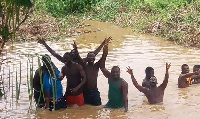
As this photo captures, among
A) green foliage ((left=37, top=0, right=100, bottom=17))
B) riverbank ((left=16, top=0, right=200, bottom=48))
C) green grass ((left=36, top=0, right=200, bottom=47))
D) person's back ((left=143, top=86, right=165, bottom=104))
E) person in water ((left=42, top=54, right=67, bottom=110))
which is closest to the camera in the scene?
person in water ((left=42, top=54, right=67, bottom=110))

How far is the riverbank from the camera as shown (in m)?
14.5

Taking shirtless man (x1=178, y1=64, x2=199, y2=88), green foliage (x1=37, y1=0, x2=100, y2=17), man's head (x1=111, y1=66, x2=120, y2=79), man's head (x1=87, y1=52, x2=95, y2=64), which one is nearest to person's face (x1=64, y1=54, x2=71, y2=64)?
man's head (x1=87, y1=52, x2=95, y2=64)

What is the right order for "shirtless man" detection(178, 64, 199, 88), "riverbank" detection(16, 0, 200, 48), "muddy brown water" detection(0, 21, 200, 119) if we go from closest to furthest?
"muddy brown water" detection(0, 21, 200, 119) → "shirtless man" detection(178, 64, 199, 88) → "riverbank" detection(16, 0, 200, 48)

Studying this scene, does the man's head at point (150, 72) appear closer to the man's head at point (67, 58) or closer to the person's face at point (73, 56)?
the person's face at point (73, 56)

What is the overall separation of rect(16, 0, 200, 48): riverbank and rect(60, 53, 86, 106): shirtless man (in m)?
6.77

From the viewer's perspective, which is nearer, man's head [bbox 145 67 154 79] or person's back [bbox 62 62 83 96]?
person's back [bbox 62 62 83 96]

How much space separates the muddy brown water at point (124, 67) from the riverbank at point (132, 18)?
1.64 feet

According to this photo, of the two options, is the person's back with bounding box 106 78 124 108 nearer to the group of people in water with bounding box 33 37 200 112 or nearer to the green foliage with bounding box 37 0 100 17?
the group of people in water with bounding box 33 37 200 112

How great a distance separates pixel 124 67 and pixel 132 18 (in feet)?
25.2

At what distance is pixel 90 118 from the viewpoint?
688 cm

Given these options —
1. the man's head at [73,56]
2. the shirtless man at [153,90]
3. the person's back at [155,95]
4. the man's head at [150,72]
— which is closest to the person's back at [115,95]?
the shirtless man at [153,90]

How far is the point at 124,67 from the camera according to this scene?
10.6 metres

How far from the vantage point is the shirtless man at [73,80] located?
7016 millimetres

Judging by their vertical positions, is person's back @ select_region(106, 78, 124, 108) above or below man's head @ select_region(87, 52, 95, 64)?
below
